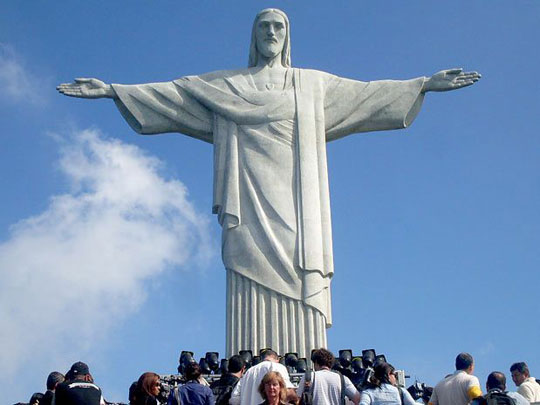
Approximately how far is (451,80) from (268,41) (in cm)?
404

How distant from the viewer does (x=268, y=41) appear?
19.5m

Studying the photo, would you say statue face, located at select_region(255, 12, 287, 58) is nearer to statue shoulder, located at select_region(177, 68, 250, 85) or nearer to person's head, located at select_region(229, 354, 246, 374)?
statue shoulder, located at select_region(177, 68, 250, 85)

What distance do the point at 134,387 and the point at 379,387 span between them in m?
2.66

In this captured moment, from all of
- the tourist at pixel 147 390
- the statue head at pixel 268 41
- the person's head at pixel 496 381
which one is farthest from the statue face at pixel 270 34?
the tourist at pixel 147 390

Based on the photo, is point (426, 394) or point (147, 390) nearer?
point (147, 390)

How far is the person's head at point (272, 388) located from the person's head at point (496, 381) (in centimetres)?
310

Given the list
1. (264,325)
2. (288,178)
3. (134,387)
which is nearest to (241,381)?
(134,387)

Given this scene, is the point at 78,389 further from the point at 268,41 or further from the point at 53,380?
the point at 268,41

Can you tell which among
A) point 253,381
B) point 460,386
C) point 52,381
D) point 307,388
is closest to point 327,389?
point 307,388

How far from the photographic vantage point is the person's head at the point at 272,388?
7.76 m

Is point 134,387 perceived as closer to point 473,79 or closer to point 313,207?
point 313,207

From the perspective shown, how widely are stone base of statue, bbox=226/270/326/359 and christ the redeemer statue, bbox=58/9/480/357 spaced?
2 cm

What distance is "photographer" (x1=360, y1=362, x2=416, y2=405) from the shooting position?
31.8 feet

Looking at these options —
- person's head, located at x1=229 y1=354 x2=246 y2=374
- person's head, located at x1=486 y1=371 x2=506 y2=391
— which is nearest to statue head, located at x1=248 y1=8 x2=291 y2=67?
person's head, located at x1=229 y1=354 x2=246 y2=374
